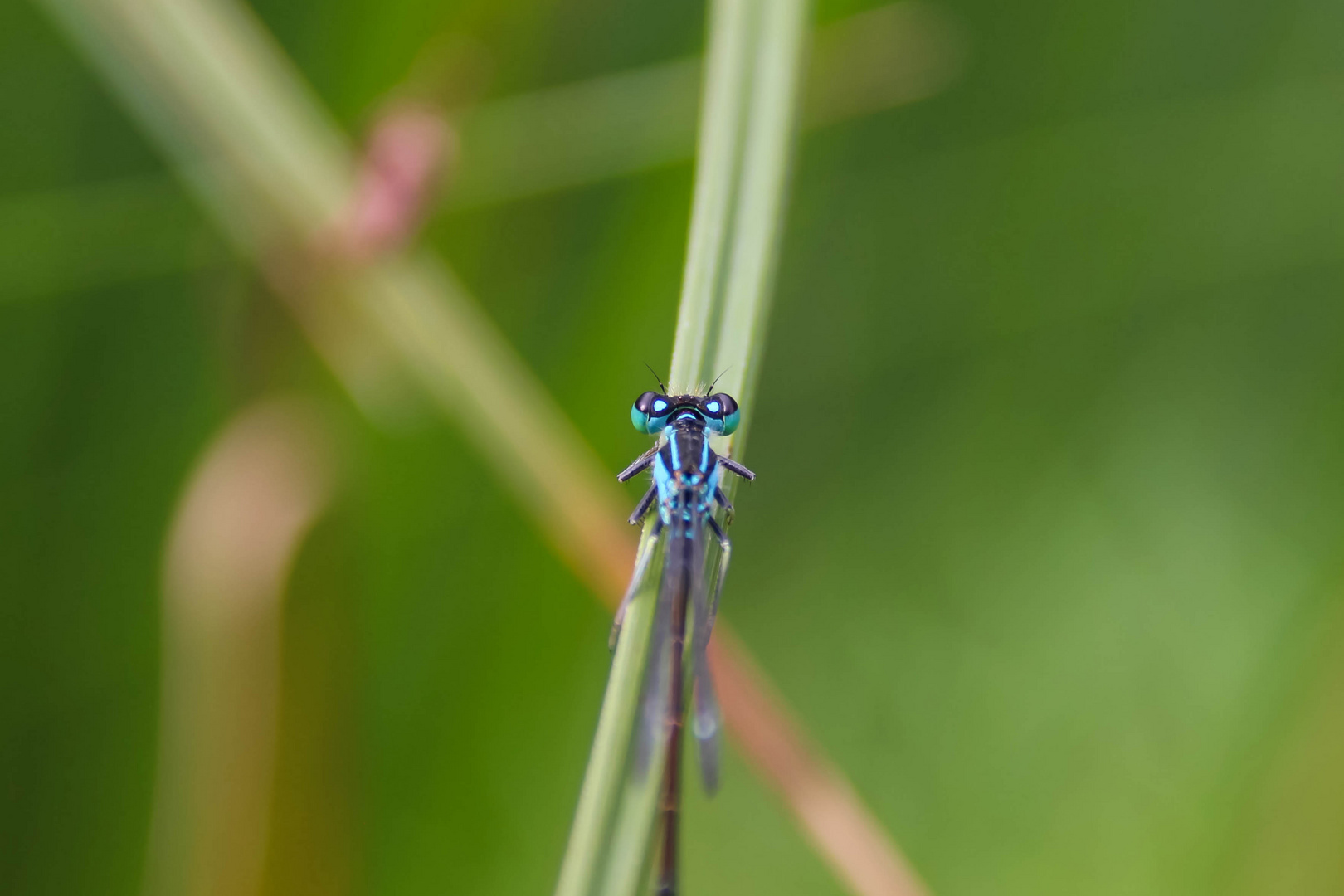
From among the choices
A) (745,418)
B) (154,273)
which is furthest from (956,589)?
(154,273)

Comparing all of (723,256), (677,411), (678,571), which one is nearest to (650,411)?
(677,411)

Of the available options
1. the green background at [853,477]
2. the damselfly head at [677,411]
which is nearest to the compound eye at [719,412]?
the damselfly head at [677,411]

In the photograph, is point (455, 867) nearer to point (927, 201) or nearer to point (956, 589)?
point (956, 589)

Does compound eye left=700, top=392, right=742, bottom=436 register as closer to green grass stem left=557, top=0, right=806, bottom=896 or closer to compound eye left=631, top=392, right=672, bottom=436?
compound eye left=631, top=392, right=672, bottom=436

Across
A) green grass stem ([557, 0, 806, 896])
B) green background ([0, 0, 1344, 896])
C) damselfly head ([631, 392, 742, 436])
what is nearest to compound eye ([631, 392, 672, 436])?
damselfly head ([631, 392, 742, 436])

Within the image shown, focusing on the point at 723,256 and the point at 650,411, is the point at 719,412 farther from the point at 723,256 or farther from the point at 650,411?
the point at 723,256

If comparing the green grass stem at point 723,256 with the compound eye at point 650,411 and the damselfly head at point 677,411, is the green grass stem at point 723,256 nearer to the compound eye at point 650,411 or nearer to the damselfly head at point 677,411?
the damselfly head at point 677,411

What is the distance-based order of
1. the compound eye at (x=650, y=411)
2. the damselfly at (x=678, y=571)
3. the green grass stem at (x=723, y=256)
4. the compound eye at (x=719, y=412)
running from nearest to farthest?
the green grass stem at (x=723, y=256), the damselfly at (x=678, y=571), the compound eye at (x=719, y=412), the compound eye at (x=650, y=411)
